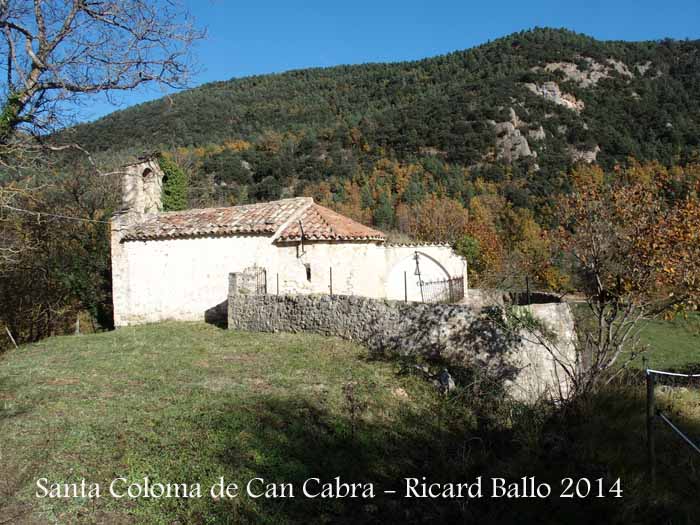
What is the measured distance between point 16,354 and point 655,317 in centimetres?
1393

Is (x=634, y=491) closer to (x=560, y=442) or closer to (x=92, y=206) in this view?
(x=560, y=442)

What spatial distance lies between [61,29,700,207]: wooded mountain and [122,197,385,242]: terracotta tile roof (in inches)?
1148

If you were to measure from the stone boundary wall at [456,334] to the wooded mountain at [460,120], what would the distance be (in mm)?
36151

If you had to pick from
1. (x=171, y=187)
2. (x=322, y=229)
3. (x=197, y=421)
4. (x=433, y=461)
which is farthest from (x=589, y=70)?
(x=197, y=421)

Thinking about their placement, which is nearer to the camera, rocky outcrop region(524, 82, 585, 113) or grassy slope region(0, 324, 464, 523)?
grassy slope region(0, 324, 464, 523)

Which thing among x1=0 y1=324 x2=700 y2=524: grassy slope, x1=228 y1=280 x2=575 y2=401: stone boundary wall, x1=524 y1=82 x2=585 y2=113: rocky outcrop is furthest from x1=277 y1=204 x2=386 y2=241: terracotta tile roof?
x1=524 y1=82 x2=585 y2=113: rocky outcrop

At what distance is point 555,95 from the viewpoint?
68625 mm

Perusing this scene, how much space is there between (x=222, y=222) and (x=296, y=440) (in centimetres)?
1075

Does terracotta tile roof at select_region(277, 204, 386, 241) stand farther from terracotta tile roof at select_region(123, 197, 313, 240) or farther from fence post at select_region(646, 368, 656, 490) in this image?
fence post at select_region(646, 368, 656, 490)

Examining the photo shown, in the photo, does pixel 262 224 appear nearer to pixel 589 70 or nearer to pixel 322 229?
pixel 322 229

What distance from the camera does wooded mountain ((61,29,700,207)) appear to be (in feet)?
171

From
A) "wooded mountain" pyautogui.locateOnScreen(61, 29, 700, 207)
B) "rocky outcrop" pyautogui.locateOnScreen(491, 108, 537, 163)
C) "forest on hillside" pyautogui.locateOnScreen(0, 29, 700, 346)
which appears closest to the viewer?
"forest on hillside" pyautogui.locateOnScreen(0, 29, 700, 346)

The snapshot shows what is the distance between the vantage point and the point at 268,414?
6.29m

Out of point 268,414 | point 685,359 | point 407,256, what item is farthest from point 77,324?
point 685,359
